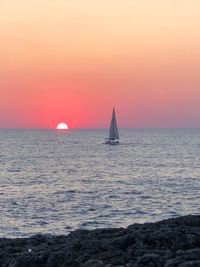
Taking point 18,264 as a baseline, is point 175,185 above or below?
below

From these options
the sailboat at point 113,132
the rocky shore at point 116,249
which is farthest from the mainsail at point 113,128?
the rocky shore at point 116,249

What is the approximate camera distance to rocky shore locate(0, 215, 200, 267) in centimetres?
1069

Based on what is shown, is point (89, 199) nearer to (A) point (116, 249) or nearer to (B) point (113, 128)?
(A) point (116, 249)

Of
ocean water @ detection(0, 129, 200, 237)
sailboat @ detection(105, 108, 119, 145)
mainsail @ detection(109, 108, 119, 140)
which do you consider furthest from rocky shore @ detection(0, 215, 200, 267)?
sailboat @ detection(105, 108, 119, 145)

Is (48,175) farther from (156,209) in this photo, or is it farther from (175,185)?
(156,209)

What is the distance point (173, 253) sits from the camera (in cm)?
1099

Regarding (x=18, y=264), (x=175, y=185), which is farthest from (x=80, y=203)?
(x=18, y=264)

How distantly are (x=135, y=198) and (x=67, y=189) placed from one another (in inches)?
490

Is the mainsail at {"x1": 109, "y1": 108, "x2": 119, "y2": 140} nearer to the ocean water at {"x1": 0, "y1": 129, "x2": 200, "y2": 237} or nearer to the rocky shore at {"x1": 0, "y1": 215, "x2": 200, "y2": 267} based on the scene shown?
the ocean water at {"x1": 0, "y1": 129, "x2": 200, "y2": 237}

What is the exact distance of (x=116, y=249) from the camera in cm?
1205

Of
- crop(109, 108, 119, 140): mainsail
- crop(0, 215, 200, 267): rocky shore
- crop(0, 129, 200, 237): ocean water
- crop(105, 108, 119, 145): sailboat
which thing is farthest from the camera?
crop(105, 108, 119, 145): sailboat

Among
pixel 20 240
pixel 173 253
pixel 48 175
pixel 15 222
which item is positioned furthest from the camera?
pixel 48 175

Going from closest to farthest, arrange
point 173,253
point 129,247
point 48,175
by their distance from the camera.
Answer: point 173,253
point 129,247
point 48,175

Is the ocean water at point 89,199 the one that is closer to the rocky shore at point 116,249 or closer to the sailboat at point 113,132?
the rocky shore at point 116,249
